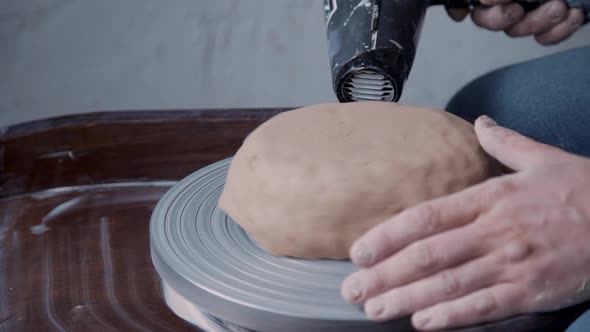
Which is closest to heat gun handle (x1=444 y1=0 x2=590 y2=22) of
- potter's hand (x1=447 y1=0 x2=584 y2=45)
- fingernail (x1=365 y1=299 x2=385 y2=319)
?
potter's hand (x1=447 y1=0 x2=584 y2=45)

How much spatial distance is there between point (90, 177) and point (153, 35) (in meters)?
0.94

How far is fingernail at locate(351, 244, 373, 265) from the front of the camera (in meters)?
0.61

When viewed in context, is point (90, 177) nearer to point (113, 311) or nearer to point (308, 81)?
point (113, 311)

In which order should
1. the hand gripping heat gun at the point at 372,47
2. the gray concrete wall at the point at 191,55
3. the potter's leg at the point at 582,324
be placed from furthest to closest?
the gray concrete wall at the point at 191,55, the hand gripping heat gun at the point at 372,47, the potter's leg at the point at 582,324

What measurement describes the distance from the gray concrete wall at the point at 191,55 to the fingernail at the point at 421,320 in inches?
56.6

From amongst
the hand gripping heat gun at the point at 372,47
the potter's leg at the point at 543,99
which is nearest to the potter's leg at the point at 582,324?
the hand gripping heat gun at the point at 372,47

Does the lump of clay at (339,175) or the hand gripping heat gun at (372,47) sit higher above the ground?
the hand gripping heat gun at (372,47)

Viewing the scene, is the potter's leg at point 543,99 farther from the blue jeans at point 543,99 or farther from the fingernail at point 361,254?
the fingernail at point 361,254

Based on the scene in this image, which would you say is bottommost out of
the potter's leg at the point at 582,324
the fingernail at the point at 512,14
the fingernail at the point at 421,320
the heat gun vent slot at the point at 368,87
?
the fingernail at the point at 421,320

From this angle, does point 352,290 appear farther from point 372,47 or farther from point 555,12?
point 555,12

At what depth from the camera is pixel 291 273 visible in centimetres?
68

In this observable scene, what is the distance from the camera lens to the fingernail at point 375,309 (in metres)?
0.60

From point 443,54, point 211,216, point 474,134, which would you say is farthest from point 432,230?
point 443,54

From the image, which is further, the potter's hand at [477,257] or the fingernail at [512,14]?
the fingernail at [512,14]
